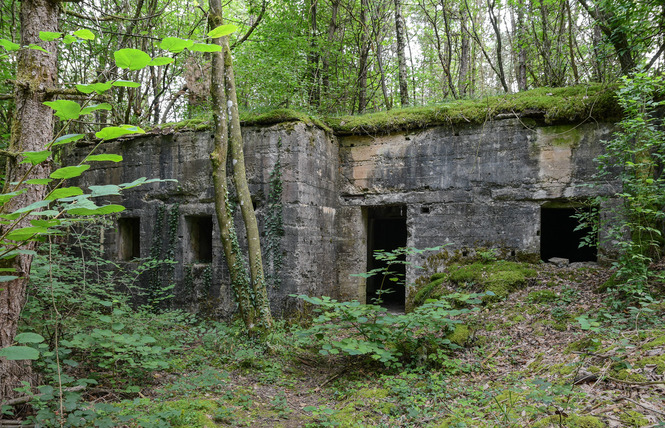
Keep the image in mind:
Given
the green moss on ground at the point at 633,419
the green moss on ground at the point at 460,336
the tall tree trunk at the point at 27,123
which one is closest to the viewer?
the tall tree trunk at the point at 27,123

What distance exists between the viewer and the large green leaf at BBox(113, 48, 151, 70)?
109 cm

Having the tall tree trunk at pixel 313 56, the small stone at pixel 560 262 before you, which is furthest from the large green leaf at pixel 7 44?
the tall tree trunk at pixel 313 56

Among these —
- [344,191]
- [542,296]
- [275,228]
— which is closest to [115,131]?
[275,228]

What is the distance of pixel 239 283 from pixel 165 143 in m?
4.00

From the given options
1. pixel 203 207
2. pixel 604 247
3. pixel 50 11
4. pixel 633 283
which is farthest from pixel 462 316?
pixel 50 11

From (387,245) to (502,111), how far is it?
20.5 ft

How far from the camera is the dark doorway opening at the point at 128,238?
896cm

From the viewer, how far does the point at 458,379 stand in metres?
4.37

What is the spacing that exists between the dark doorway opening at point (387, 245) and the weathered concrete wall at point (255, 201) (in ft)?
5.76

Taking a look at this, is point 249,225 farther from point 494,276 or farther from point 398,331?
point 494,276

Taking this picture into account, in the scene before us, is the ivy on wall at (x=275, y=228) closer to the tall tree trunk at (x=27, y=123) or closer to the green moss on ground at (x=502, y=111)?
the green moss on ground at (x=502, y=111)

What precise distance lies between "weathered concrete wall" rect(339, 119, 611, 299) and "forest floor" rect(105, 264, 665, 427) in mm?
1798

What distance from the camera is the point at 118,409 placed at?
3590mm

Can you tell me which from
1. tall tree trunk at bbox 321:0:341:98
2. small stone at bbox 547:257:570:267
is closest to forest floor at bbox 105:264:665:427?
small stone at bbox 547:257:570:267
